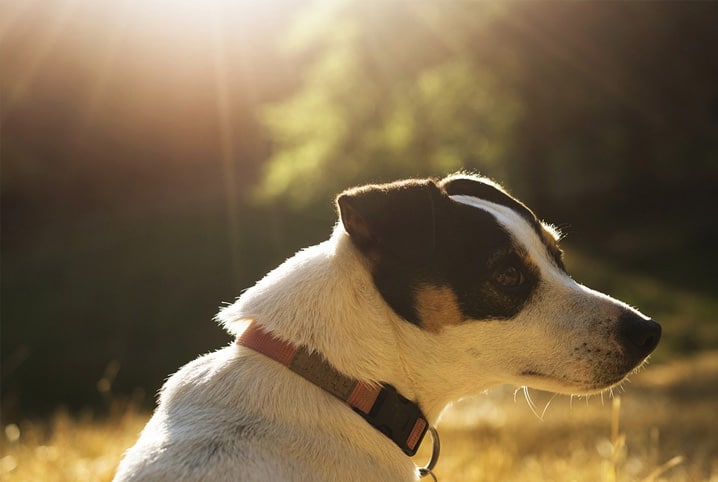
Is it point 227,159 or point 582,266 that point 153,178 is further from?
point 582,266

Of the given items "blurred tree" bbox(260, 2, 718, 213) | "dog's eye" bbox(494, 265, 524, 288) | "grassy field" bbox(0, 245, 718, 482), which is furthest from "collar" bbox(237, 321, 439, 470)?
"blurred tree" bbox(260, 2, 718, 213)

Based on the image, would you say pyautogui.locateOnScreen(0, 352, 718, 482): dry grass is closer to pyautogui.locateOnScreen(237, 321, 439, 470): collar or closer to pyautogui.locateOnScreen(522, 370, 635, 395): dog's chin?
pyautogui.locateOnScreen(522, 370, 635, 395): dog's chin

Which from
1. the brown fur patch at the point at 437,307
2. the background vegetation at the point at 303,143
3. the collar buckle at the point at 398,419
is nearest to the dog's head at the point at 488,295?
the brown fur patch at the point at 437,307

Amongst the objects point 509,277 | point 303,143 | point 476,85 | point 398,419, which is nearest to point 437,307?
point 509,277

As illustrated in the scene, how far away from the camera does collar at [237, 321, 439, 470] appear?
2.98 m

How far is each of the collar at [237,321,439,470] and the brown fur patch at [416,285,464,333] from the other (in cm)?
30

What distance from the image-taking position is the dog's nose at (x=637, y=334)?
10.8 feet

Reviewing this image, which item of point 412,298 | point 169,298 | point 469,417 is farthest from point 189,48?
point 412,298

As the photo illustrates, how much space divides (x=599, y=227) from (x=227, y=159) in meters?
16.3

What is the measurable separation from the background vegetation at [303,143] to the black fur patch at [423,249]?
10829 mm

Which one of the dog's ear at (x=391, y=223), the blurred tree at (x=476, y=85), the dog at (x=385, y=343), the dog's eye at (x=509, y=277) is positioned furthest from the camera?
the blurred tree at (x=476, y=85)

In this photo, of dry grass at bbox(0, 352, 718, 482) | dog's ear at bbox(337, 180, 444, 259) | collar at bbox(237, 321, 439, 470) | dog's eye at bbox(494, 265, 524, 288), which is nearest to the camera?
collar at bbox(237, 321, 439, 470)

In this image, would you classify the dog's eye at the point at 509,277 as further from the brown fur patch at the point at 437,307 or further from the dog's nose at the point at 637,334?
the dog's nose at the point at 637,334

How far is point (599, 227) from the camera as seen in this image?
2552 cm
